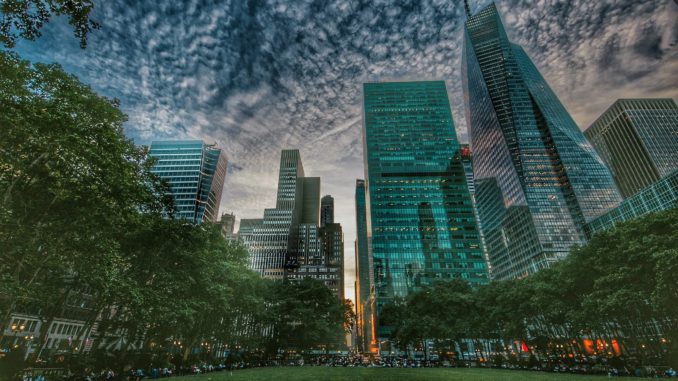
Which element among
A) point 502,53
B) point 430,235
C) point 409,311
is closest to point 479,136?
point 502,53

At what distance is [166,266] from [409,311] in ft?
152

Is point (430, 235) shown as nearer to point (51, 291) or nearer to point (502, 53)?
point (51, 291)

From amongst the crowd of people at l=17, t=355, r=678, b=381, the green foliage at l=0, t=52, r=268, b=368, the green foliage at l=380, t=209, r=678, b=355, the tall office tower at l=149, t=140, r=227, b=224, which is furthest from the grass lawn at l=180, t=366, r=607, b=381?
the tall office tower at l=149, t=140, r=227, b=224

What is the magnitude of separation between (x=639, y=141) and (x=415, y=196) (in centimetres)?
13699

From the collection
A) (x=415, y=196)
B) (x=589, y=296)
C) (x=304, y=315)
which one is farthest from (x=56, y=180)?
(x=415, y=196)

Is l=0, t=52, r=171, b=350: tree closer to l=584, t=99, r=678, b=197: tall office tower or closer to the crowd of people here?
the crowd of people

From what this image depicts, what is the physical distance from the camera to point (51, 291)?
24.2 metres

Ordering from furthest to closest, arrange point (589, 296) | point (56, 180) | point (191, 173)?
1. point (191, 173)
2. point (589, 296)
3. point (56, 180)

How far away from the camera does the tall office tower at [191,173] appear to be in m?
135

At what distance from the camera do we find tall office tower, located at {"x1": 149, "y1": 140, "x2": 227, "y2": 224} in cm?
13500

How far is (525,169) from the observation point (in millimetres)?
141250

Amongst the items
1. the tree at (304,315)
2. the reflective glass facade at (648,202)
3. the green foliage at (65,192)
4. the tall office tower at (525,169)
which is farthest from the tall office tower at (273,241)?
the green foliage at (65,192)

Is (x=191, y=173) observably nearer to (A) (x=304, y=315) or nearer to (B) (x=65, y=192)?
(A) (x=304, y=315)

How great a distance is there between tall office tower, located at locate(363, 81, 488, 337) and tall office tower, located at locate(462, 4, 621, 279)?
2716 cm
